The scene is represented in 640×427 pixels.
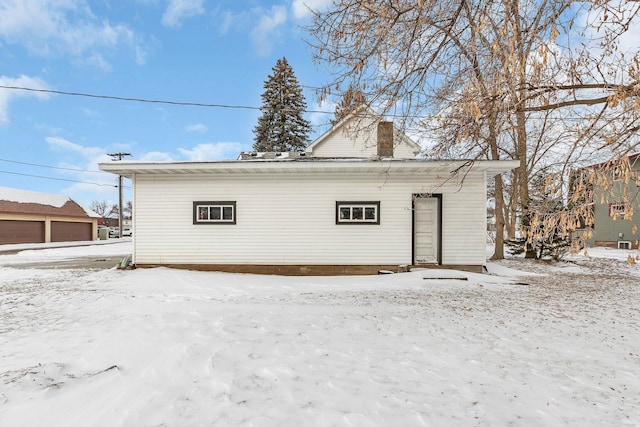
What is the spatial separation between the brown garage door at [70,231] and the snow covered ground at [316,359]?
25762 mm

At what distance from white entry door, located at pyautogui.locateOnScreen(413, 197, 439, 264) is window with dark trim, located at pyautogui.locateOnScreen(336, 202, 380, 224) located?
1201 mm

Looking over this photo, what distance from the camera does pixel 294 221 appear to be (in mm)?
9141

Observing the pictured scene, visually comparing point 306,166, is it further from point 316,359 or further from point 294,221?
point 316,359

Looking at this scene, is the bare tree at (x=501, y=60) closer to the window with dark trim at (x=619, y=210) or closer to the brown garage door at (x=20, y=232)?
the window with dark trim at (x=619, y=210)

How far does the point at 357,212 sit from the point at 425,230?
2.11 m

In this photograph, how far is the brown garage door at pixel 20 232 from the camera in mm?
22781

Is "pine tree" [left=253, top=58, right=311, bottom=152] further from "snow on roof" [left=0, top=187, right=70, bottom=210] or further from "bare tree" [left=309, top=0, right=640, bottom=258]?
"bare tree" [left=309, top=0, right=640, bottom=258]

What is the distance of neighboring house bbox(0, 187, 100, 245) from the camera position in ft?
76.0

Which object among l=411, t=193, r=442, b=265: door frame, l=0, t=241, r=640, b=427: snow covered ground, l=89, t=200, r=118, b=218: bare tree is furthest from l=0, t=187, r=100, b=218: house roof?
l=89, t=200, r=118, b=218: bare tree

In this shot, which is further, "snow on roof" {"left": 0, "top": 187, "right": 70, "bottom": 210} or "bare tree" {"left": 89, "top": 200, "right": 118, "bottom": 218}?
"bare tree" {"left": 89, "top": 200, "right": 118, "bottom": 218}

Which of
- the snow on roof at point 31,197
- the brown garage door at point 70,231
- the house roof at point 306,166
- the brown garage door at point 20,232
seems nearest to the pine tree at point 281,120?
the brown garage door at point 70,231

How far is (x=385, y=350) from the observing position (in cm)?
347

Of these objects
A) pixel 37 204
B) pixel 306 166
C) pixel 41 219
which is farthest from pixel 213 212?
pixel 37 204

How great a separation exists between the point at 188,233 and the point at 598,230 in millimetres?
26405
